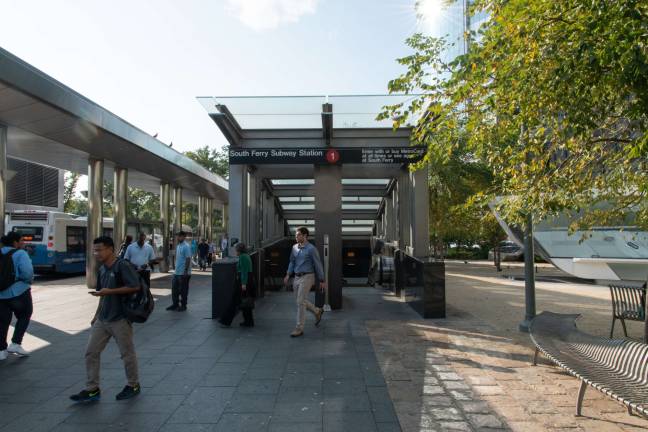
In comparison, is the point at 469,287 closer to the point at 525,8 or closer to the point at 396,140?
the point at 396,140

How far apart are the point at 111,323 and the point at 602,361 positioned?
15.0 ft

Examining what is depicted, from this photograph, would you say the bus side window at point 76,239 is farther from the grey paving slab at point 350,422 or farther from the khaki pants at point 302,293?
the grey paving slab at point 350,422

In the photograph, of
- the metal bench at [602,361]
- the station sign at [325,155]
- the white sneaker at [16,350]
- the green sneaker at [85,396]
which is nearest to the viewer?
the metal bench at [602,361]

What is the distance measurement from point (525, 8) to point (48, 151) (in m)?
14.2

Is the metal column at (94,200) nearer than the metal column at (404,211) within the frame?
No

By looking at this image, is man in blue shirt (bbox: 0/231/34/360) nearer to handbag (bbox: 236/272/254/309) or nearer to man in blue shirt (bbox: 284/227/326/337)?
handbag (bbox: 236/272/254/309)

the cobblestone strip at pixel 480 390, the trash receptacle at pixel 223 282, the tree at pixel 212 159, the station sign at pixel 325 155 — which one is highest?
the tree at pixel 212 159

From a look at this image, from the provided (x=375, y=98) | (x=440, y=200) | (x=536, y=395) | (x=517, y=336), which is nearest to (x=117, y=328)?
(x=536, y=395)

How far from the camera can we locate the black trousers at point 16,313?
5.86m

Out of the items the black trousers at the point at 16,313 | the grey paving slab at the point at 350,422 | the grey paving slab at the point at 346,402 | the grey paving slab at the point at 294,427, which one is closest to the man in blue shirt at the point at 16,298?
the black trousers at the point at 16,313

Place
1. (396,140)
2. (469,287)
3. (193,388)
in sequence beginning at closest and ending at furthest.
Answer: (193,388), (396,140), (469,287)

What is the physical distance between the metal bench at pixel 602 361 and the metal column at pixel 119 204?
1480 cm

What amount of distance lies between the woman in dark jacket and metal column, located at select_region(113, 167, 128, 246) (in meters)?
9.96

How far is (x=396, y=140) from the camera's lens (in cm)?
1033
